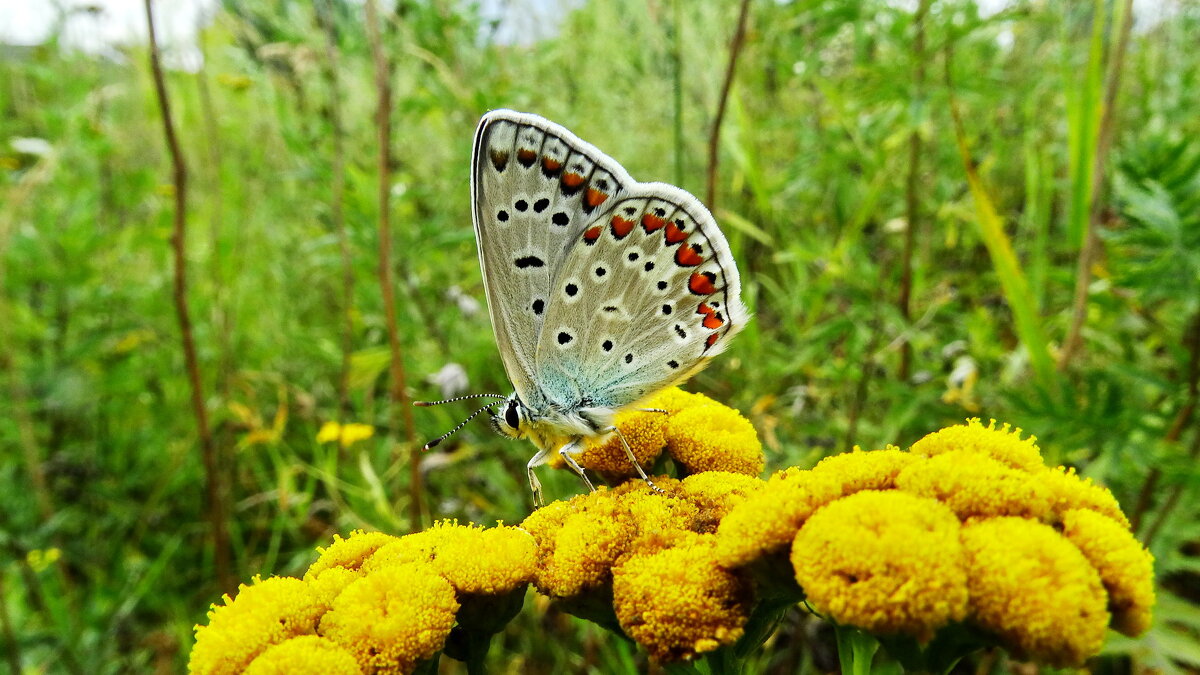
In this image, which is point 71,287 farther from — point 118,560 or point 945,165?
point 945,165

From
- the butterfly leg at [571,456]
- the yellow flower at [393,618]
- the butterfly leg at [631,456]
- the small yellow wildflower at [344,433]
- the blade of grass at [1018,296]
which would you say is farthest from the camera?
the small yellow wildflower at [344,433]

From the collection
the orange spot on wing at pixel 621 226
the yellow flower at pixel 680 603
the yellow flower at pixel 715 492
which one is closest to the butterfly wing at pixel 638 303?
the orange spot on wing at pixel 621 226

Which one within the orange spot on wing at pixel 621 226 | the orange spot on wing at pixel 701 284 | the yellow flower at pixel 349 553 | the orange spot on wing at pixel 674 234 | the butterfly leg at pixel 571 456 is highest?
the orange spot on wing at pixel 621 226

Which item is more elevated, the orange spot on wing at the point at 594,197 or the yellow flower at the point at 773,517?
the orange spot on wing at the point at 594,197

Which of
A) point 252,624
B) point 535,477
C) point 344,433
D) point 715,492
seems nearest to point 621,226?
point 535,477

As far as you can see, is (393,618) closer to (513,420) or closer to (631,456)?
(631,456)

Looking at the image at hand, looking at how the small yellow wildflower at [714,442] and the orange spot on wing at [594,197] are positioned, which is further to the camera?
the orange spot on wing at [594,197]

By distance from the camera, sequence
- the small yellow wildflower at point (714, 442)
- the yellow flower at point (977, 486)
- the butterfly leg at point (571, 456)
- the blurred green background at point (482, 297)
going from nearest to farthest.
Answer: the yellow flower at point (977, 486) → the small yellow wildflower at point (714, 442) → the butterfly leg at point (571, 456) → the blurred green background at point (482, 297)

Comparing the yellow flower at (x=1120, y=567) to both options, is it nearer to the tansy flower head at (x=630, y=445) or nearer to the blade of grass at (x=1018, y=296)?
the tansy flower head at (x=630, y=445)
